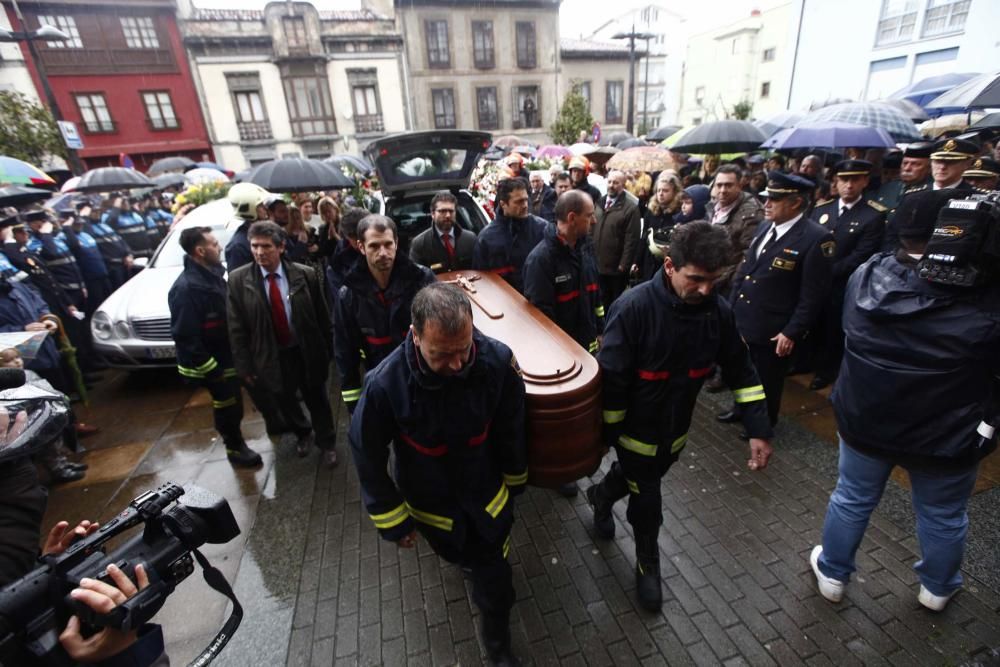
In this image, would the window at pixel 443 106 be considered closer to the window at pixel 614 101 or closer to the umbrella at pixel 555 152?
the window at pixel 614 101

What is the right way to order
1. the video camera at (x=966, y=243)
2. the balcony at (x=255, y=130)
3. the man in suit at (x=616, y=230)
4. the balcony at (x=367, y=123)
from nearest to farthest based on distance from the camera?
the video camera at (x=966, y=243), the man in suit at (x=616, y=230), the balcony at (x=255, y=130), the balcony at (x=367, y=123)

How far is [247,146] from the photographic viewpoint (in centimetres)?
2422

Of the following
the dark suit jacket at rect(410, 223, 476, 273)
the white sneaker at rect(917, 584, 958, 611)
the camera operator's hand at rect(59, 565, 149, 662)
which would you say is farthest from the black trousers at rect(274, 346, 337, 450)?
the white sneaker at rect(917, 584, 958, 611)

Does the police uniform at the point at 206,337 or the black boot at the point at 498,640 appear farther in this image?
the police uniform at the point at 206,337

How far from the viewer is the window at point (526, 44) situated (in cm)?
2684

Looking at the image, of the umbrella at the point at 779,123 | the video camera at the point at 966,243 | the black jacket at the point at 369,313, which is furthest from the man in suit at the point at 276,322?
the umbrella at the point at 779,123

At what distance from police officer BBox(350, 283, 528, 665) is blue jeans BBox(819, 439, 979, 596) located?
1.67 metres

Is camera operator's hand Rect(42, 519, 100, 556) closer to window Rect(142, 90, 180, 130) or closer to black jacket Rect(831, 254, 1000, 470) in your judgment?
black jacket Rect(831, 254, 1000, 470)

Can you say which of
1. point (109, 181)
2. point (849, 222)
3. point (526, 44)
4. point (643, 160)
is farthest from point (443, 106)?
point (849, 222)

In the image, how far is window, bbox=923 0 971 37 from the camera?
14.3m

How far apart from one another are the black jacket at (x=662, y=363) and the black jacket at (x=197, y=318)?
3.06 metres

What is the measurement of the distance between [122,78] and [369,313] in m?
28.8

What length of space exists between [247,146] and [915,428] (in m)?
28.6

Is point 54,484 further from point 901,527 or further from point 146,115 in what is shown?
point 146,115
